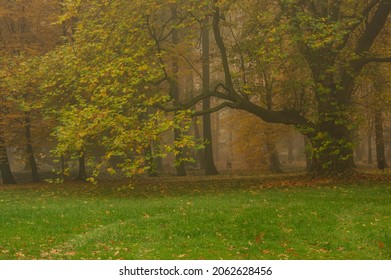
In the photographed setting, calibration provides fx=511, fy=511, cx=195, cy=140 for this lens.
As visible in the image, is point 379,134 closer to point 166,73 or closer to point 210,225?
point 166,73

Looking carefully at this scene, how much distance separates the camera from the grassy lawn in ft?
42.5

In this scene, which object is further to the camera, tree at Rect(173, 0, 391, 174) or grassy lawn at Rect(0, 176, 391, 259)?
tree at Rect(173, 0, 391, 174)

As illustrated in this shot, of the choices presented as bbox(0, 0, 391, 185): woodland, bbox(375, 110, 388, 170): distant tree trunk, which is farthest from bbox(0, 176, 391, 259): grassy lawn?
bbox(375, 110, 388, 170): distant tree trunk

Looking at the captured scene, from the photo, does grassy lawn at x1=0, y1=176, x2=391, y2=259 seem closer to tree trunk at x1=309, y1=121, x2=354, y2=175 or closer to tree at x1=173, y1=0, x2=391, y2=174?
tree trunk at x1=309, y1=121, x2=354, y2=175

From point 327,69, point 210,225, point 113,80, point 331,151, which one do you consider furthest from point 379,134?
point 210,225

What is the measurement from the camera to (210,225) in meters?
15.7

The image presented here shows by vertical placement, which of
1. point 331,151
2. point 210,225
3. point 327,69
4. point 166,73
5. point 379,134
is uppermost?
point 166,73

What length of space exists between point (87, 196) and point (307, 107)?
12.3m

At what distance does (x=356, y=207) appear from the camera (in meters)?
18.0

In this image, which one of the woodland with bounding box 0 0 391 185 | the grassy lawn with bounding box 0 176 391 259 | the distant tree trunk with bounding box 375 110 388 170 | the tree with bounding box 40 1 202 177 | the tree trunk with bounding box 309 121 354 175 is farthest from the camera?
the distant tree trunk with bounding box 375 110 388 170

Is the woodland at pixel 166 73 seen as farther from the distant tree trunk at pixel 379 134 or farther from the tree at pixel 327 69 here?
the distant tree trunk at pixel 379 134
